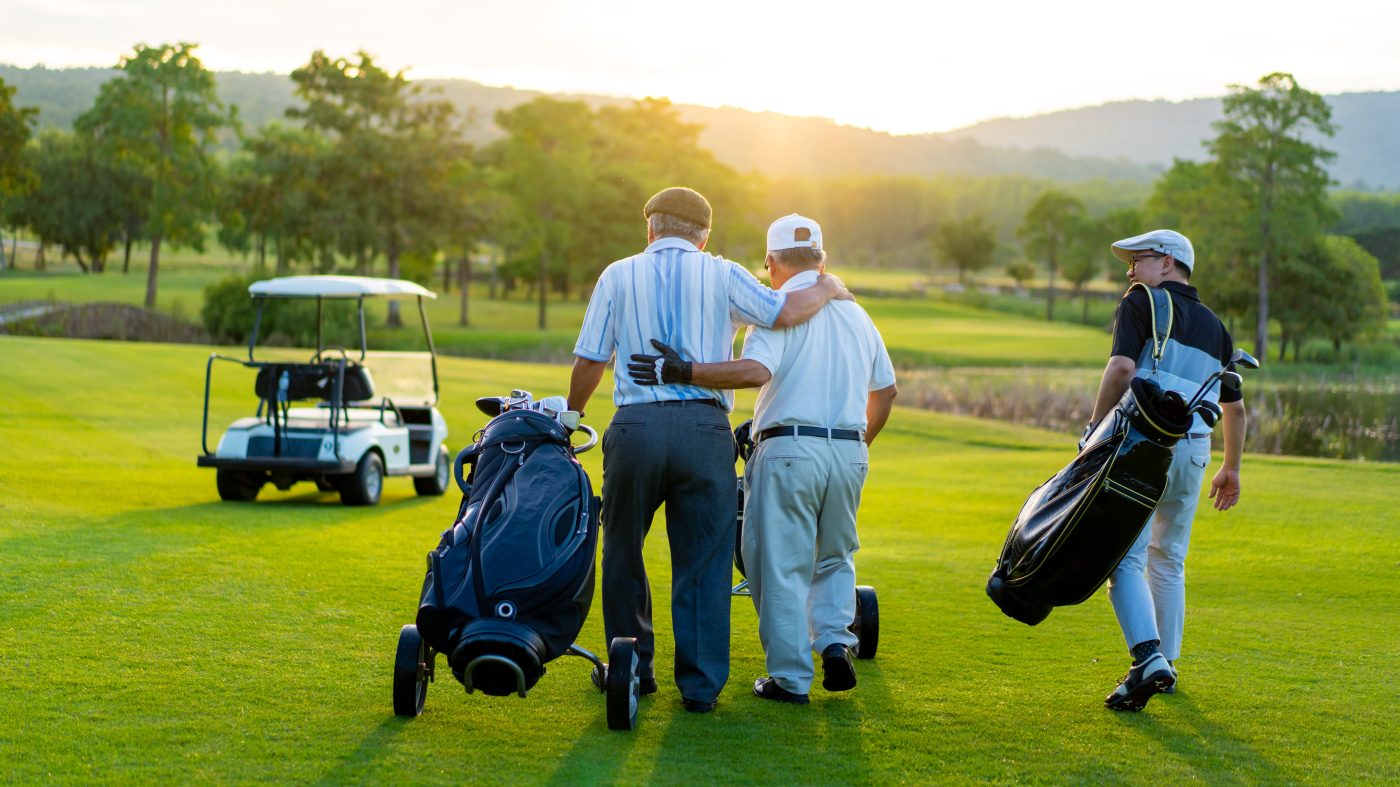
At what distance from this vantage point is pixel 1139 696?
17.0 feet

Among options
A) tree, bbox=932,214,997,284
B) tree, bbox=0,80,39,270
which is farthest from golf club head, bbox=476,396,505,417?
tree, bbox=932,214,997,284

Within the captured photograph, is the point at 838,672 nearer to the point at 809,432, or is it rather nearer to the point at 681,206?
the point at 809,432

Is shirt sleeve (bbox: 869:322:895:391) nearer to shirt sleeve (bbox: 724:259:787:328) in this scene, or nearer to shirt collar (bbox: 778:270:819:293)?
shirt collar (bbox: 778:270:819:293)

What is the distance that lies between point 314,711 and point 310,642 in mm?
1185

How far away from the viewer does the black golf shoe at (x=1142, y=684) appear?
16.8ft

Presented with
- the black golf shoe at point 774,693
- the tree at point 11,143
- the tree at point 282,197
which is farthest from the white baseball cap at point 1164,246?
the tree at point 282,197

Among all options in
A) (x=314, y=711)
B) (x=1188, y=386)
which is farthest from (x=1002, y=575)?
(x=314, y=711)

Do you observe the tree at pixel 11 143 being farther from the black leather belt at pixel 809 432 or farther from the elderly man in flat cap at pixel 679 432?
the black leather belt at pixel 809 432

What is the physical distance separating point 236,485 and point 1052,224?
8445cm

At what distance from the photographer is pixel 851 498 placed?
5309 mm

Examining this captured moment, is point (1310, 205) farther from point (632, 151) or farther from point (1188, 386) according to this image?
point (1188, 386)

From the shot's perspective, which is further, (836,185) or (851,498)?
(836,185)

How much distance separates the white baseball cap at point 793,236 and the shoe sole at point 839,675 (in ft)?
5.45

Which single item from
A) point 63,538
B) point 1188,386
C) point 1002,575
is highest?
point 1188,386
